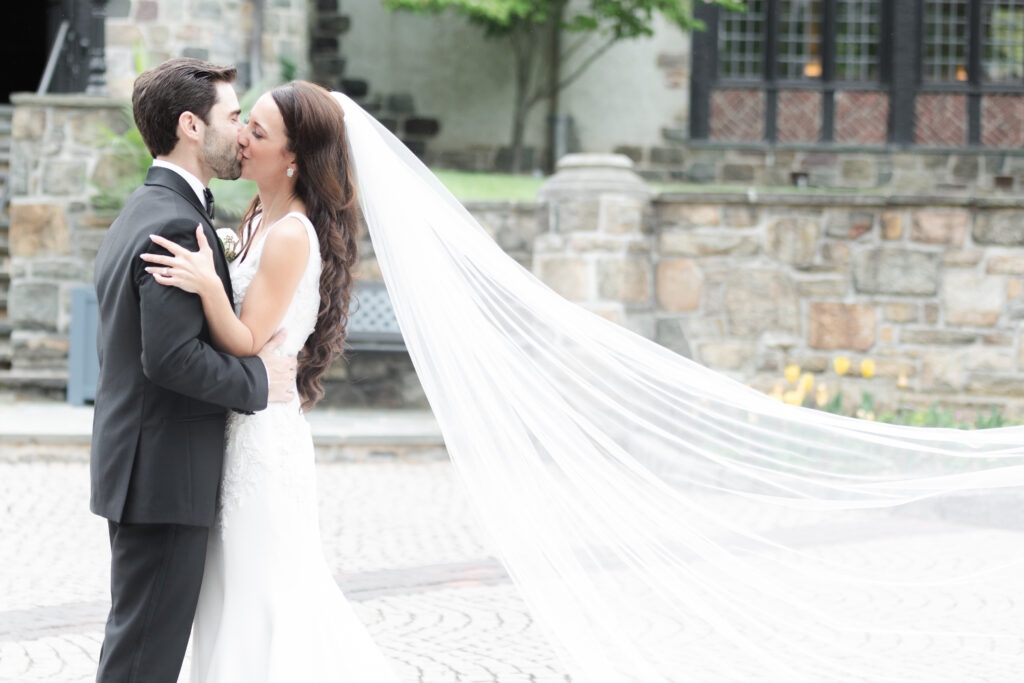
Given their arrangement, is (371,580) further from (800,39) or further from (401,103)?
(800,39)

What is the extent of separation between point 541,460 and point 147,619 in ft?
3.82

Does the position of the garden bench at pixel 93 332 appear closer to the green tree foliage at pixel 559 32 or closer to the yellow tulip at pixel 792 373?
the yellow tulip at pixel 792 373

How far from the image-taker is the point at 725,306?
385 inches

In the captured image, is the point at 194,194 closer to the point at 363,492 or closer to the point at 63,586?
the point at 63,586

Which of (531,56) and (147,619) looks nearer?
(147,619)

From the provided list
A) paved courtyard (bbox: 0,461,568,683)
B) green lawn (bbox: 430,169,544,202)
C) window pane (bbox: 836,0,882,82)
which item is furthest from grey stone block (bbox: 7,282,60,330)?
Answer: window pane (bbox: 836,0,882,82)

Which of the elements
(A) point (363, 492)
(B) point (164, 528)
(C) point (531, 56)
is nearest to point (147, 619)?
(B) point (164, 528)

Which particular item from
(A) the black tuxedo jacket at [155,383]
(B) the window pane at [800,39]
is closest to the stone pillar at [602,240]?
(A) the black tuxedo jacket at [155,383]

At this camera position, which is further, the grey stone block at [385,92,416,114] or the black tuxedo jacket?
the grey stone block at [385,92,416,114]

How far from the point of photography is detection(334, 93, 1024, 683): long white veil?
3352 millimetres

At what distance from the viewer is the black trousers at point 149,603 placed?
2738 millimetres

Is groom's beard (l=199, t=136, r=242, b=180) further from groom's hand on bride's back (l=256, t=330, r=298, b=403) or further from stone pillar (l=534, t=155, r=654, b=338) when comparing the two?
stone pillar (l=534, t=155, r=654, b=338)

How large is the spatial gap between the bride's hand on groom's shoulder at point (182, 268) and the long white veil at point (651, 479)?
687 mm

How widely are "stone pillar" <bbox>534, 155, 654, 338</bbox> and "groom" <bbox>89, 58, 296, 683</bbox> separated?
6.72 metres
